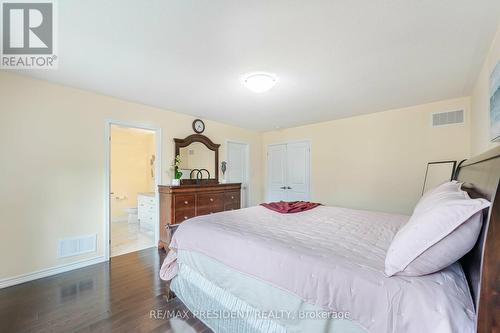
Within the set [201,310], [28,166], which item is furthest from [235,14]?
[28,166]

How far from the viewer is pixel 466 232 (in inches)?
33.9

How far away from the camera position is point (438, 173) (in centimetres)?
318

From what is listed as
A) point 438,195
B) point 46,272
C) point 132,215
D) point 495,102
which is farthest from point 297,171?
point 46,272

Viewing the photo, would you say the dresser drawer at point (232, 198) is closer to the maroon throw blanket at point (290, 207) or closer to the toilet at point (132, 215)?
the maroon throw blanket at point (290, 207)

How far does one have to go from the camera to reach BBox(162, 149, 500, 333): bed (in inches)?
33.6

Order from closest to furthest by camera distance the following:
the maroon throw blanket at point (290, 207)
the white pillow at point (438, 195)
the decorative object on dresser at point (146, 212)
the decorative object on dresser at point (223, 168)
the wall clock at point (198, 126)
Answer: the white pillow at point (438, 195), the maroon throw blanket at point (290, 207), the wall clock at point (198, 126), the decorative object on dresser at point (146, 212), the decorative object on dresser at point (223, 168)

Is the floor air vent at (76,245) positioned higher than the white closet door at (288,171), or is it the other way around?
the white closet door at (288,171)

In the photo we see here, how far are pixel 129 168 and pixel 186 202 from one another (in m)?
3.07

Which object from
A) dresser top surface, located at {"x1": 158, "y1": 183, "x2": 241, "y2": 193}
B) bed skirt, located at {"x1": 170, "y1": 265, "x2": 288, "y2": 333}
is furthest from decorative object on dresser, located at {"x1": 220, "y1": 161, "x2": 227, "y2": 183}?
bed skirt, located at {"x1": 170, "y1": 265, "x2": 288, "y2": 333}

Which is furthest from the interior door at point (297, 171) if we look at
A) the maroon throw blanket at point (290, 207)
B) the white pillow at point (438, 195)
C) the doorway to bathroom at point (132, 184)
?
the white pillow at point (438, 195)

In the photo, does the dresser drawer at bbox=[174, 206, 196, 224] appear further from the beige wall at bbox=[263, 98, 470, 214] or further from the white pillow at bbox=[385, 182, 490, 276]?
the white pillow at bbox=[385, 182, 490, 276]

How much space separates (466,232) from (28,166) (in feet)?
12.9

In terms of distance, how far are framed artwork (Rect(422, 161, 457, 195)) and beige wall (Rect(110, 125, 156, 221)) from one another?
5577 millimetres

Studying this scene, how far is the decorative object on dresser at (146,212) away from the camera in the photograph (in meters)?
4.42
